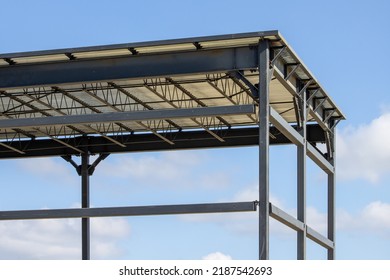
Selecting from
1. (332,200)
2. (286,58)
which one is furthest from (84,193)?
(286,58)

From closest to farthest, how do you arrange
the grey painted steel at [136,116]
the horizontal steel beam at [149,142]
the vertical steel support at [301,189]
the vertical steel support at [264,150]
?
the vertical steel support at [264,150], the grey painted steel at [136,116], the vertical steel support at [301,189], the horizontal steel beam at [149,142]

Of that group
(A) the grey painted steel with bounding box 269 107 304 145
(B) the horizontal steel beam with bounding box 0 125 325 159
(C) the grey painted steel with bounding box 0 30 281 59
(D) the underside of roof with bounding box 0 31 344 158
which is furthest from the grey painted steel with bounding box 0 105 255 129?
(B) the horizontal steel beam with bounding box 0 125 325 159

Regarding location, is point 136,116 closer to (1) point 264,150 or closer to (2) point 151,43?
(2) point 151,43

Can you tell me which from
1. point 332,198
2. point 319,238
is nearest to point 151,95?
point 319,238

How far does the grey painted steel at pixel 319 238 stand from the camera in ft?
Answer: 132

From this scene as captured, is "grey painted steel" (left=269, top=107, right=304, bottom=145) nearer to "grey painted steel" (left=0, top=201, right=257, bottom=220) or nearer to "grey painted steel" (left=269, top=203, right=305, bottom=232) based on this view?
"grey painted steel" (left=269, top=203, right=305, bottom=232)

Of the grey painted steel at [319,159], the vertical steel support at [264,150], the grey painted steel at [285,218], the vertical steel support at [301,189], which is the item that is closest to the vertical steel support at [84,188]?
the grey painted steel at [319,159]

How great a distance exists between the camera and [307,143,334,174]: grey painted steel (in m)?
41.9

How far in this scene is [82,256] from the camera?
5059cm

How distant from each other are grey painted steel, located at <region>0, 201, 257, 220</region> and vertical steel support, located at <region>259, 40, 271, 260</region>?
0.47 meters

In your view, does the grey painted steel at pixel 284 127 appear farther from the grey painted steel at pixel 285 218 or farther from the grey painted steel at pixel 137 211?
the grey painted steel at pixel 137 211

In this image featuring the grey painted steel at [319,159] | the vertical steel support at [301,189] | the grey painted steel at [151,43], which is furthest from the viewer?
the grey painted steel at [319,159]

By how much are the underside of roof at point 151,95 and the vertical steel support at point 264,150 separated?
389 mm
